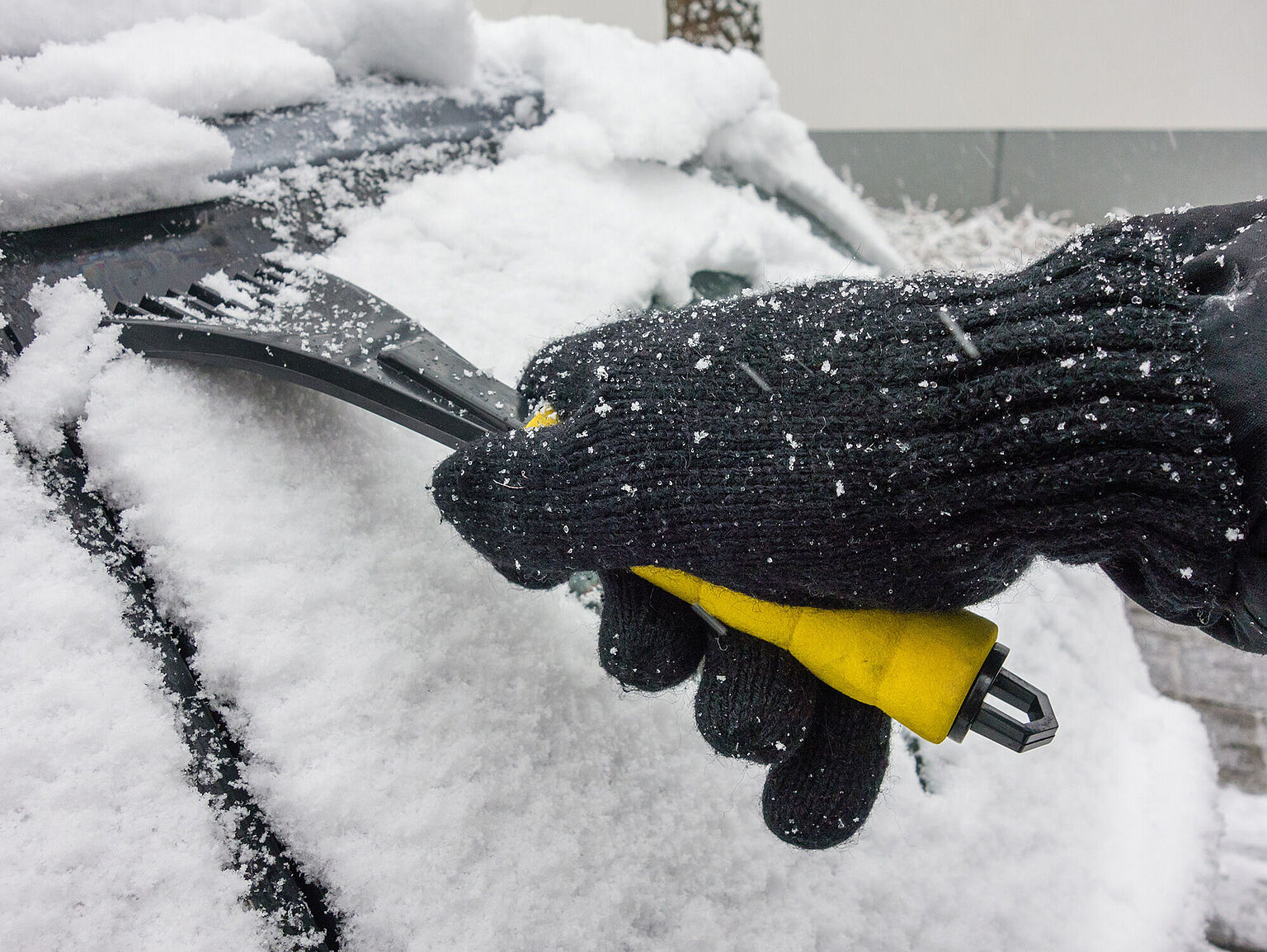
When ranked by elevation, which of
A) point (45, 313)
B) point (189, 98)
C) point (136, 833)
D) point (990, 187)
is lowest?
point (990, 187)

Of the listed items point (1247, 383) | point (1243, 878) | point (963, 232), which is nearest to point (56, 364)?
point (1247, 383)

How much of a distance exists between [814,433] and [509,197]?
86 centimetres

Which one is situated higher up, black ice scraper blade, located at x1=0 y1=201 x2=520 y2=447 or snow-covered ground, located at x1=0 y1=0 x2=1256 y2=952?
black ice scraper blade, located at x1=0 y1=201 x2=520 y2=447

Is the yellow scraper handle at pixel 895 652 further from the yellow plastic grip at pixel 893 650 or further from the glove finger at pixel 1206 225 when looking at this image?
the glove finger at pixel 1206 225

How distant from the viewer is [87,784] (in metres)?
0.60

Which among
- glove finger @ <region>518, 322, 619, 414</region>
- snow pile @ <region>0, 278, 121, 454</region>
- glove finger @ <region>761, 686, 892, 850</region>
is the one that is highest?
glove finger @ <region>518, 322, 619, 414</region>

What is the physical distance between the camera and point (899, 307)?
0.59 meters

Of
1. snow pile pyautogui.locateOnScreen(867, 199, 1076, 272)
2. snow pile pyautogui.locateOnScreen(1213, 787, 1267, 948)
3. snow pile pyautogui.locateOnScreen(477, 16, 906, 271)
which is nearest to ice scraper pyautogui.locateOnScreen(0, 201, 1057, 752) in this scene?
snow pile pyautogui.locateOnScreen(477, 16, 906, 271)

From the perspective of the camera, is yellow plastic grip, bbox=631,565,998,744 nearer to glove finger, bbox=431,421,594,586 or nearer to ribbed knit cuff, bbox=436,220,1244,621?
ribbed knit cuff, bbox=436,220,1244,621

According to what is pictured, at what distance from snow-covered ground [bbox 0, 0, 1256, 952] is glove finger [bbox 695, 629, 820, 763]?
7.8 inches

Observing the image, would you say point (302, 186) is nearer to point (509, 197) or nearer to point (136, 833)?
point (509, 197)

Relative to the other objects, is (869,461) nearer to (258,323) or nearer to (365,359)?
(365,359)

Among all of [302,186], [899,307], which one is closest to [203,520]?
[302,186]

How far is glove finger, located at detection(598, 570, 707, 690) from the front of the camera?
28.4 inches
